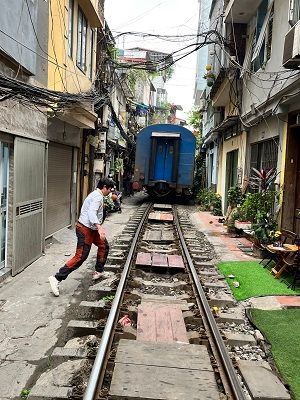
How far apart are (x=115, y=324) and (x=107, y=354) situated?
838 mm

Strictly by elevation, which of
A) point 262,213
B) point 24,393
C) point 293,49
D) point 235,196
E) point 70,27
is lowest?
point 24,393

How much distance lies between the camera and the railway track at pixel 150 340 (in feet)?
11.8

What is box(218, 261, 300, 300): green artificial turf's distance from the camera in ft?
21.9

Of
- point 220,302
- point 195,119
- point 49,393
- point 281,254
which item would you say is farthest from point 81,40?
point 195,119

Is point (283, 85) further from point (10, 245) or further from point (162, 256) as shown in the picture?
point (10, 245)

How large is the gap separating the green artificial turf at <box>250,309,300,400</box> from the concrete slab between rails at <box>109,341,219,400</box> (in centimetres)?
75

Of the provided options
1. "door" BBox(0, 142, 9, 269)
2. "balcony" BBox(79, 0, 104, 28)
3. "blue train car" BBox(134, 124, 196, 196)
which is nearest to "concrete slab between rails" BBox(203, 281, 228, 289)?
"door" BBox(0, 142, 9, 269)

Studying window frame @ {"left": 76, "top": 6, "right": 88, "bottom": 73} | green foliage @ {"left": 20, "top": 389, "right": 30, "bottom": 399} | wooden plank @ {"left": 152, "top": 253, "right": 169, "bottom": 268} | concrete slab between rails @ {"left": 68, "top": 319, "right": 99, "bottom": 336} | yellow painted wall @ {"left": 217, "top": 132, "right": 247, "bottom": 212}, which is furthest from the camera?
yellow painted wall @ {"left": 217, "top": 132, "right": 247, "bottom": 212}

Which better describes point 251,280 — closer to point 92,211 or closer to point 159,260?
point 159,260

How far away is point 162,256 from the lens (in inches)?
348

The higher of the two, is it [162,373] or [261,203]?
[261,203]

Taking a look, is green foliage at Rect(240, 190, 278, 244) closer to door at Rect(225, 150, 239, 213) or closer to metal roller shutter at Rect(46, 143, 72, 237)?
metal roller shutter at Rect(46, 143, 72, 237)

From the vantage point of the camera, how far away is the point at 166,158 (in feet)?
64.4

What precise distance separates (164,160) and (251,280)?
12764 millimetres
